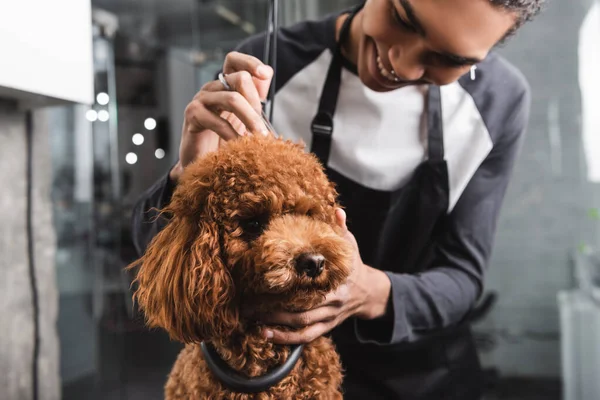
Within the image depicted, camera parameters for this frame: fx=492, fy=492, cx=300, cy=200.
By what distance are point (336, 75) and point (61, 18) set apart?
410 mm

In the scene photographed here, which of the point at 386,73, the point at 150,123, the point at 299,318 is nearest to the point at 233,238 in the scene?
the point at 299,318

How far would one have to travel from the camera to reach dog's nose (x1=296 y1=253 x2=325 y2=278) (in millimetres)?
512

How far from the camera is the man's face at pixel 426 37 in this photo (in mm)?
608

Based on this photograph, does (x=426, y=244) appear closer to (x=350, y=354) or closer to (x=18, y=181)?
(x=350, y=354)

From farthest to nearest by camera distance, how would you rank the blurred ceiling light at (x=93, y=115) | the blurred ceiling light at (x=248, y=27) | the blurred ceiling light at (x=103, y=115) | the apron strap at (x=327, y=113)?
1. the blurred ceiling light at (x=93, y=115)
2. the blurred ceiling light at (x=103, y=115)
3. the blurred ceiling light at (x=248, y=27)
4. the apron strap at (x=327, y=113)

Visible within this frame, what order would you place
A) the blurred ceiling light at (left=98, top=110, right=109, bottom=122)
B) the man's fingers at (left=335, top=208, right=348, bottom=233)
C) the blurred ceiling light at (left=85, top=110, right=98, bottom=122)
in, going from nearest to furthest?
the man's fingers at (left=335, top=208, right=348, bottom=233) → the blurred ceiling light at (left=98, top=110, right=109, bottom=122) → the blurred ceiling light at (left=85, top=110, right=98, bottom=122)

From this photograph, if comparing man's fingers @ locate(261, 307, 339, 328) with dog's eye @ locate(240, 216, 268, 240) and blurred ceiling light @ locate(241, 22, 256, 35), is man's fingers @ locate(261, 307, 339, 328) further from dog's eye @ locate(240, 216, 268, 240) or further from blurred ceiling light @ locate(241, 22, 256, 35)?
blurred ceiling light @ locate(241, 22, 256, 35)

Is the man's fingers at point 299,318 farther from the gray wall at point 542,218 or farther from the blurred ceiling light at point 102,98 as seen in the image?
the gray wall at point 542,218

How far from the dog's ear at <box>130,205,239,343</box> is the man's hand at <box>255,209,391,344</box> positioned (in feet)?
0.18

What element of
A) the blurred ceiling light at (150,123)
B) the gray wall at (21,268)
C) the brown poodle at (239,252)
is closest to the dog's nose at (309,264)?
the brown poodle at (239,252)

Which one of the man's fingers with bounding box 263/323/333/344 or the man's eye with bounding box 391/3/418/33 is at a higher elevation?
the man's eye with bounding box 391/3/418/33

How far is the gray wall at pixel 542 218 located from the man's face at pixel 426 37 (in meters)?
1.47

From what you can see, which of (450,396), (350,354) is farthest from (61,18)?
(450,396)

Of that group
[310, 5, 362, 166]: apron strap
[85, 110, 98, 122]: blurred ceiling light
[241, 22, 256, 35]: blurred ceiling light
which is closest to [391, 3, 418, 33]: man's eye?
[310, 5, 362, 166]: apron strap
